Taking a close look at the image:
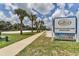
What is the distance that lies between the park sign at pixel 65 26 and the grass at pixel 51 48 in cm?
7

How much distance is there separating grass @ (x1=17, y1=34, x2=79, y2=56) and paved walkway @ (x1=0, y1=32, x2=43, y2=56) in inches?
1.2

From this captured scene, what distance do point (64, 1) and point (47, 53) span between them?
1.50 ft

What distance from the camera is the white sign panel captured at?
4.46ft

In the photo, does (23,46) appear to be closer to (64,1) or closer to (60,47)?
(60,47)

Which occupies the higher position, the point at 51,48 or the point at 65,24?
the point at 65,24

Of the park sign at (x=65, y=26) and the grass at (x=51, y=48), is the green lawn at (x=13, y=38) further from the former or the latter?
the park sign at (x=65, y=26)

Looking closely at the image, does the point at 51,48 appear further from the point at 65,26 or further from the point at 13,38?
the point at 13,38

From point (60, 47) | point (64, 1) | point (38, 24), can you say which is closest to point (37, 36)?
point (38, 24)

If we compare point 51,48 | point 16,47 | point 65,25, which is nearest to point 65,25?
point 65,25

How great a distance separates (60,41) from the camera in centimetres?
139

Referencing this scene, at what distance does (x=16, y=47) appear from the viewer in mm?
1361

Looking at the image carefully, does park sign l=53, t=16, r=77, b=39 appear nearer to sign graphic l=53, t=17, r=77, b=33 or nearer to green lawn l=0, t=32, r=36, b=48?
sign graphic l=53, t=17, r=77, b=33

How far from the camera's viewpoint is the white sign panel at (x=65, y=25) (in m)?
1.36

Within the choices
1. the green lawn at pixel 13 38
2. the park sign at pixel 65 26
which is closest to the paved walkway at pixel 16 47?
the green lawn at pixel 13 38
